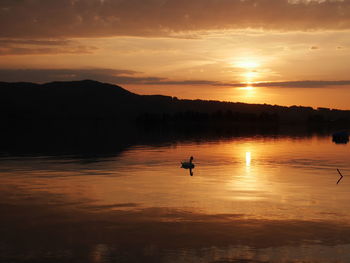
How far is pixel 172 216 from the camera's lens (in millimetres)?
27094

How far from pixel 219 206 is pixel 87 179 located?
17042 mm

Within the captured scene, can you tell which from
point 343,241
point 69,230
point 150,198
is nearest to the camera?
point 343,241

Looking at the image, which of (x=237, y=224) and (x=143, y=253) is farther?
(x=237, y=224)

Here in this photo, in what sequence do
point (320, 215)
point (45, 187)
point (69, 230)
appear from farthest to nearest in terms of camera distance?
point (45, 187)
point (320, 215)
point (69, 230)

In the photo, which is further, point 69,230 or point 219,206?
point 219,206

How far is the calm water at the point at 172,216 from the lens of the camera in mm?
20125

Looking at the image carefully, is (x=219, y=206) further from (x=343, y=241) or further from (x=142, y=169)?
(x=142, y=169)

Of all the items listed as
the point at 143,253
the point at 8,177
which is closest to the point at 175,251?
the point at 143,253

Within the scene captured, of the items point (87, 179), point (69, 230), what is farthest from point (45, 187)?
point (69, 230)

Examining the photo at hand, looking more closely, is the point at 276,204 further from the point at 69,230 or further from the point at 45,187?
the point at 45,187

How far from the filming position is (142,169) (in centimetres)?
5275

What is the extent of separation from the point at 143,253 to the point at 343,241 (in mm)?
9500

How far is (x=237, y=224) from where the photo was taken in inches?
983

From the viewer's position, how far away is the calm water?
20.1 metres
